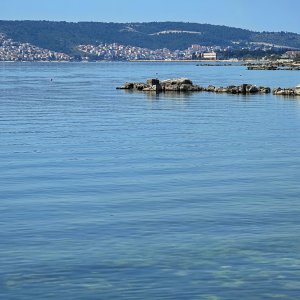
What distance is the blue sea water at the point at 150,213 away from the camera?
57.8 ft

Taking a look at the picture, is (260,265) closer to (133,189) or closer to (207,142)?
(133,189)

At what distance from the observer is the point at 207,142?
42.3m

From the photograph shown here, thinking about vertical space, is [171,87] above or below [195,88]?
above

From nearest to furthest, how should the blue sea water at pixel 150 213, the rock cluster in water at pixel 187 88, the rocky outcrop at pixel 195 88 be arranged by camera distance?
the blue sea water at pixel 150 213 < the rocky outcrop at pixel 195 88 < the rock cluster in water at pixel 187 88

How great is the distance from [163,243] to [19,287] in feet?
15.3

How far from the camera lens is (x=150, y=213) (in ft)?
79.2

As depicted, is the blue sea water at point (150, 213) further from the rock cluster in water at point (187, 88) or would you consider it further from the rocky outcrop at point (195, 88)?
the rock cluster in water at point (187, 88)

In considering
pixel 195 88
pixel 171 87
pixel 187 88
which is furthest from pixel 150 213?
pixel 195 88

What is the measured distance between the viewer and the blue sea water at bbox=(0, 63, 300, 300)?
17625 mm

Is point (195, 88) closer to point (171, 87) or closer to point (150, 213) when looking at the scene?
point (171, 87)

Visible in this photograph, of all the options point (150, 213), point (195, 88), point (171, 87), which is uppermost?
point (150, 213)

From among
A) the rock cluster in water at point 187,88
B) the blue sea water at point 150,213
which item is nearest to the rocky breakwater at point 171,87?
the rock cluster in water at point 187,88

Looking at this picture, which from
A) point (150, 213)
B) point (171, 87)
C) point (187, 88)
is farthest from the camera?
point (171, 87)

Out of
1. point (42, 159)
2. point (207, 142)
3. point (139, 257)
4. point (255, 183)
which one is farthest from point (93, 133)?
point (139, 257)
